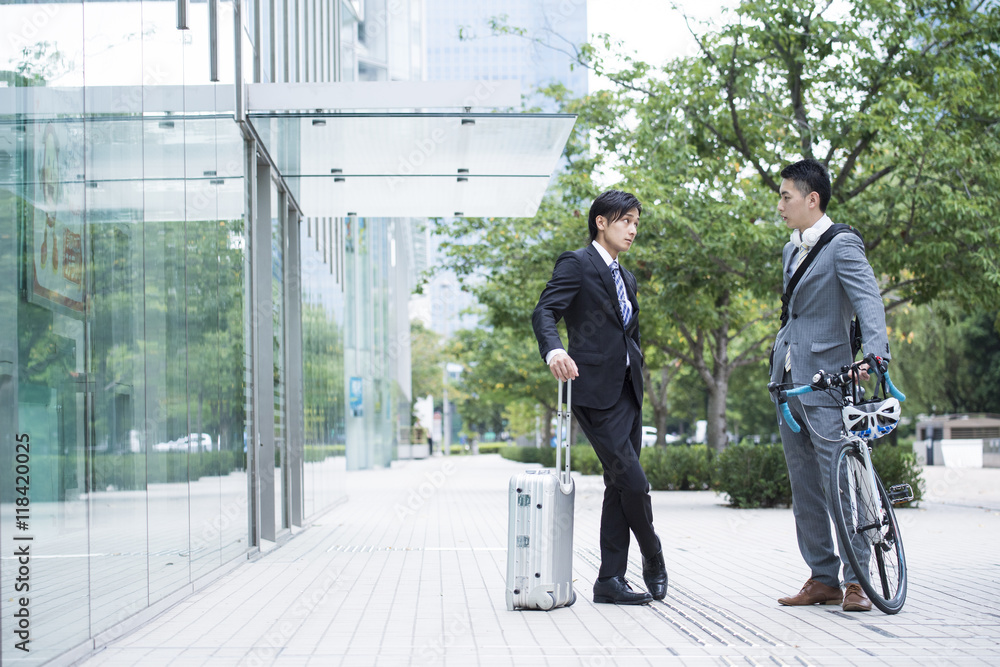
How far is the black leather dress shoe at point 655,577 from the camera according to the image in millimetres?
5656

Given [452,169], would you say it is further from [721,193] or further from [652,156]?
[721,193]

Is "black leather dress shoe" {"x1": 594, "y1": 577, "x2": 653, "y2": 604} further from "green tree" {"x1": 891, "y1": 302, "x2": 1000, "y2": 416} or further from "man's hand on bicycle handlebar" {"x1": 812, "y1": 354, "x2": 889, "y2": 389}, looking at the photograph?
"green tree" {"x1": 891, "y1": 302, "x2": 1000, "y2": 416}

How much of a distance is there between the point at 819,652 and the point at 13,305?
3239 mm

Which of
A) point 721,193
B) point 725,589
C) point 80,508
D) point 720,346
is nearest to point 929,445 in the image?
point 720,346

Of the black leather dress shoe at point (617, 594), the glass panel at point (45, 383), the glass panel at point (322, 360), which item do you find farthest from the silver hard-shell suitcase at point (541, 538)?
the glass panel at point (322, 360)

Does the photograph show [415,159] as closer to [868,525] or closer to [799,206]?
[799,206]

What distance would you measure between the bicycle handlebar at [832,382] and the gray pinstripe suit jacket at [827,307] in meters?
0.11

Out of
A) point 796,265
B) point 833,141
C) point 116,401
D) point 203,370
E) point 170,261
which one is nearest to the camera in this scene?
point 116,401

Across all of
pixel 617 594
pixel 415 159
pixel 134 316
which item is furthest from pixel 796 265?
pixel 415 159

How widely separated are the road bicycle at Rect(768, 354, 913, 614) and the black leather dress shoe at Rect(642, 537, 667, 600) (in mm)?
1024

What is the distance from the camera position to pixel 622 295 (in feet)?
18.5


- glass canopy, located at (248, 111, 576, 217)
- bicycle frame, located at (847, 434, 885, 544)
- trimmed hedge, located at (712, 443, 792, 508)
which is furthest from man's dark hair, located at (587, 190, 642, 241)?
trimmed hedge, located at (712, 443, 792, 508)

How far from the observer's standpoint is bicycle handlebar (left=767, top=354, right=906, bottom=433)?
4.88m

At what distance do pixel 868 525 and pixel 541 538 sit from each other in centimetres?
154
